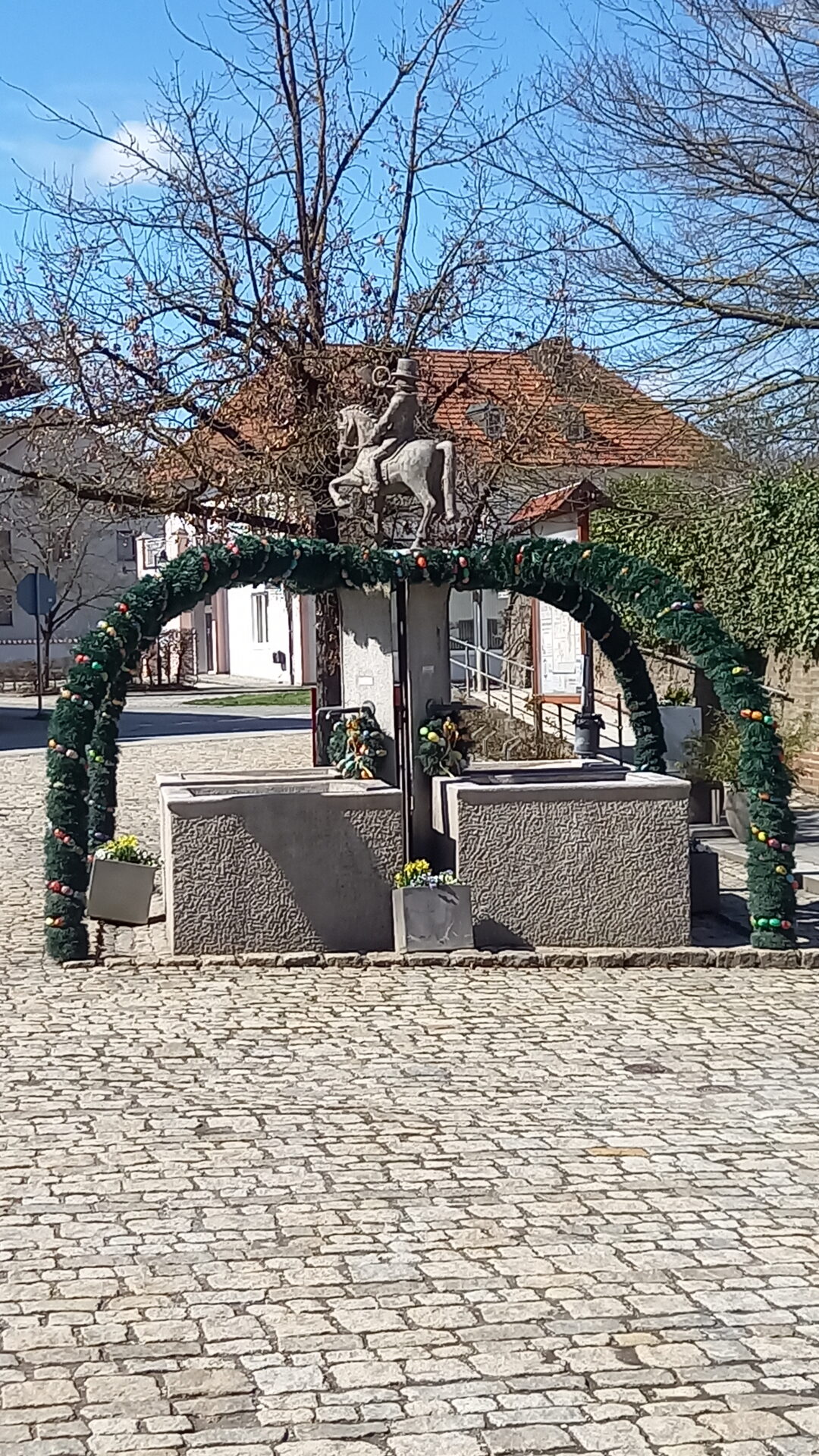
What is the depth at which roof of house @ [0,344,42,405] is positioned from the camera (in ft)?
51.4

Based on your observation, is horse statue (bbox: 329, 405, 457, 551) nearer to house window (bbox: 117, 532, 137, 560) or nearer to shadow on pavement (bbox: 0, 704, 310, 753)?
shadow on pavement (bbox: 0, 704, 310, 753)

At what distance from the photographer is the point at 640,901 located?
1080 centimetres

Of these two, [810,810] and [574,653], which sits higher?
[574,653]

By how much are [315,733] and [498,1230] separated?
8.81 meters

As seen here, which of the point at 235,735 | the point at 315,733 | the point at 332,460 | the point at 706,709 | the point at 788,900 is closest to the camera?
the point at 788,900

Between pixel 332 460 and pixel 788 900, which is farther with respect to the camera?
pixel 332 460

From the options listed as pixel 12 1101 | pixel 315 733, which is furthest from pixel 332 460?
pixel 12 1101

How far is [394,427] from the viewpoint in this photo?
11.6 metres

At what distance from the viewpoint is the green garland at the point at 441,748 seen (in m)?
11.5

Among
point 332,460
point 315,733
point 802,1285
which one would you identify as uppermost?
point 332,460

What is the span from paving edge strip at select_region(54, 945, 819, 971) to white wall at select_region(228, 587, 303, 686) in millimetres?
33797

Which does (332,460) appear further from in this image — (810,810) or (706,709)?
(810,810)

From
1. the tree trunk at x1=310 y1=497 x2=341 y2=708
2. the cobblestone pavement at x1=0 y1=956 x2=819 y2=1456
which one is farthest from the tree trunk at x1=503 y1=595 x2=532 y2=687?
the cobblestone pavement at x1=0 y1=956 x2=819 y2=1456

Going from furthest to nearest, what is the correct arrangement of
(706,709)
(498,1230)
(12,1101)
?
(706,709)
(12,1101)
(498,1230)
